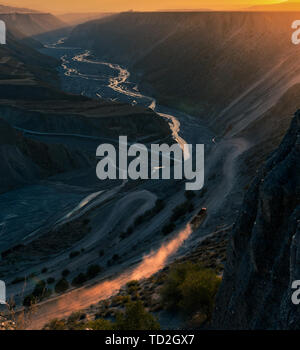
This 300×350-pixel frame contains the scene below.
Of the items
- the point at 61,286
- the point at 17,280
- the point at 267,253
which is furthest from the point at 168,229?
the point at 267,253

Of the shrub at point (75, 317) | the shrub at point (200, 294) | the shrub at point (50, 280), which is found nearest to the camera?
the shrub at point (200, 294)

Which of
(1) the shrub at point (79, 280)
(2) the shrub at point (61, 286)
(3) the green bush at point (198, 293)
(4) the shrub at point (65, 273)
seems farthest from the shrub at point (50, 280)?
(3) the green bush at point (198, 293)

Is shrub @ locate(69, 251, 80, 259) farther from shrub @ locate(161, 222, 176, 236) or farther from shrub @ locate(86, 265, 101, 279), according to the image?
shrub @ locate(161, 222, 176, 236)

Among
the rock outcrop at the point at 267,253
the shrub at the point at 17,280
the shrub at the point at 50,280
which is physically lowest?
the shrub at the point at 17,280

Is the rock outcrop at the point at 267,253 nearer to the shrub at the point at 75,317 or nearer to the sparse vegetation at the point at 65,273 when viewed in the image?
the shrub at the point at 75,317

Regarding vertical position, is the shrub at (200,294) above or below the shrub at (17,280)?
above

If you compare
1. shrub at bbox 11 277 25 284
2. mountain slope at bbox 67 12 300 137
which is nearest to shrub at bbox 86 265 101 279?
shrub at bbox 11 277 25 284

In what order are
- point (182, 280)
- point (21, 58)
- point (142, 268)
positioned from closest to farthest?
point (182, 280)
point (142, 268)
point (21, 58)

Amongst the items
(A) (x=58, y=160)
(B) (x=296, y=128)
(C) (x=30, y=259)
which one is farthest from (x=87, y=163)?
(B) (x=296, y=128)

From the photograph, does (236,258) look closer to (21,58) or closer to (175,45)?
(175,45)
